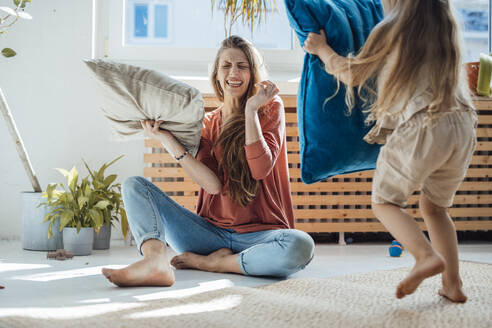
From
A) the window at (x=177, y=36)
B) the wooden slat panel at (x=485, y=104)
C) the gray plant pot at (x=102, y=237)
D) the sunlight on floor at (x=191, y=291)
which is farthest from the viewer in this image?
the window at (x=177, y=36)

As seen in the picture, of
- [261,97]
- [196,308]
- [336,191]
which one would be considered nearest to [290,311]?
[196,308]

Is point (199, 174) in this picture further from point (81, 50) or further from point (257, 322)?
point (81, 50)

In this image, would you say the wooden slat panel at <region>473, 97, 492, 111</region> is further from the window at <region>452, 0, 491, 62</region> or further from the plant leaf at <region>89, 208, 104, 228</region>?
the plant leaf at <region>89, 208, 104, 228</region>

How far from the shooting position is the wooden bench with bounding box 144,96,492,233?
7.24ft

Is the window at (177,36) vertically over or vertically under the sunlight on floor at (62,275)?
over

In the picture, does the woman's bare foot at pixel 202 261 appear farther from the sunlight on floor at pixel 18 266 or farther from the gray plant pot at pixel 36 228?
the gray plant pot at pixel 36 228

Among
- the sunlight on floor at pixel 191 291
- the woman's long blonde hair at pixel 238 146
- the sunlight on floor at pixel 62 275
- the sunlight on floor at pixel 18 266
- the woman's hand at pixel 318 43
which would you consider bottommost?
the sunlight on floor at pixel 18 266

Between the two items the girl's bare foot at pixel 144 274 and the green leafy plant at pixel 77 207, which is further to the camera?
the green leafy plant at pixel 77 207

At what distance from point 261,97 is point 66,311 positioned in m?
0.73

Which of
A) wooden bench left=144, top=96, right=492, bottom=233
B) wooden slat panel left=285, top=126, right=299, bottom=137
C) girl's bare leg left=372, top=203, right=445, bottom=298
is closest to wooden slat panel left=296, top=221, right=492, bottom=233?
wooden bench left=144, top=96, right=492, bottom=233

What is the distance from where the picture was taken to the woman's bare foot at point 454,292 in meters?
1.04

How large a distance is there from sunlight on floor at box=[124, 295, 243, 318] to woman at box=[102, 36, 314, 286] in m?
0.28

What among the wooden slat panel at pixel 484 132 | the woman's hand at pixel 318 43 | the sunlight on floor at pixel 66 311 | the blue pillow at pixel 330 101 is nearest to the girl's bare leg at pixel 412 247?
the blue pillow at pixel 330 101

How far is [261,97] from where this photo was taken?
1.35m
